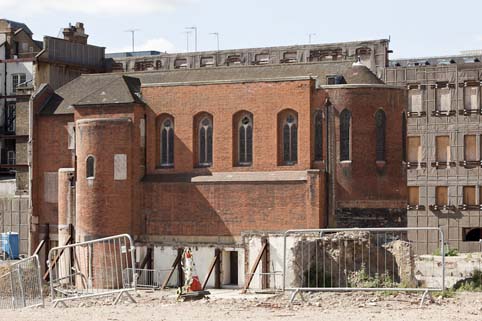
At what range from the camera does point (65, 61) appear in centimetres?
6800

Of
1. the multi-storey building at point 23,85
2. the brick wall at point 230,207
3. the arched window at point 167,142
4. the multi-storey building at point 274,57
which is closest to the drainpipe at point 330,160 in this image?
the brick wall at point 230,207

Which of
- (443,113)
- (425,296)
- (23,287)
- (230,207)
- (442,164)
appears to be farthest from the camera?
(442,164)

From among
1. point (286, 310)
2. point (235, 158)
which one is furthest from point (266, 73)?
point (286, 310)

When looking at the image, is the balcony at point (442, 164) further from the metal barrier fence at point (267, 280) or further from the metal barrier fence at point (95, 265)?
the metal barrier fence at point (95, 265)

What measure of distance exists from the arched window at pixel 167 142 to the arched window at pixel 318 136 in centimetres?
752

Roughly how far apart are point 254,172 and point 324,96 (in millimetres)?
4912

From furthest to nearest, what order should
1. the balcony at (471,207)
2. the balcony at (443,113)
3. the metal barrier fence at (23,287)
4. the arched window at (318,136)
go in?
1. the balcony at (443,113)
2. the balcony at (471,207)
3. the arched window at (318,136)
4. the metal barrier fence at (23,287)

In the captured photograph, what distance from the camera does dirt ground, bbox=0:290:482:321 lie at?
27.7 meters

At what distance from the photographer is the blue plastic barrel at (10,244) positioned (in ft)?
210

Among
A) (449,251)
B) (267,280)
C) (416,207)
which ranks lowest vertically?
(267,280)

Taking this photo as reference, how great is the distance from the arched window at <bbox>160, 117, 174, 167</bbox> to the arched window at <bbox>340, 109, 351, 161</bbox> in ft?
28.9

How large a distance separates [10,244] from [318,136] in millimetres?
21115

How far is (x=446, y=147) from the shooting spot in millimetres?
70438

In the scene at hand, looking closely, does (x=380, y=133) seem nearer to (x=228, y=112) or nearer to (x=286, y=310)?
(x=228, y=112)
